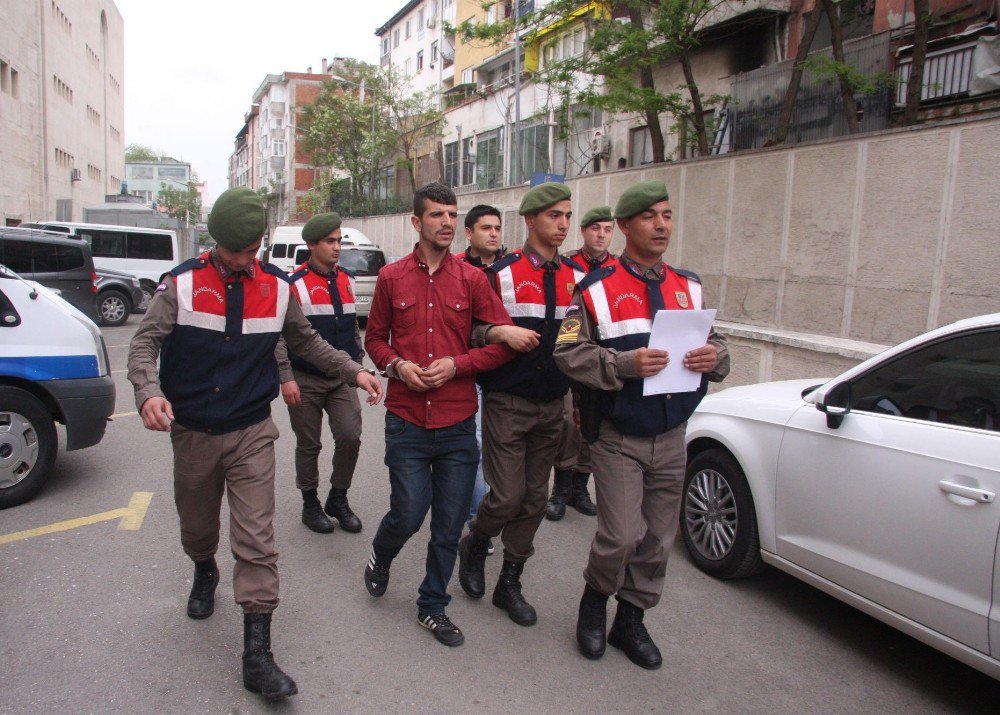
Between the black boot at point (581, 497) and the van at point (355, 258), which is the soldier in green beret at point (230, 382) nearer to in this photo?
the black boot at point (581, 497)

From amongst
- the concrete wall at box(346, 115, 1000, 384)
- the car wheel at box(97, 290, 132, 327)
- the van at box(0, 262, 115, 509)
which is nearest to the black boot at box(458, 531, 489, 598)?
the van at box(0, 262, 115, 509)

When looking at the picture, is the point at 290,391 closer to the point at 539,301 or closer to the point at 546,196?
the point at 539,301

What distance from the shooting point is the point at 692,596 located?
14.0 ft

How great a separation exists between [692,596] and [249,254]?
287 cm

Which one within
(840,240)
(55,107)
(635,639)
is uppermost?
(55,107)

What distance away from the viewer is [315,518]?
16.7 ft

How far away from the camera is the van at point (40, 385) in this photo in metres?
5.37

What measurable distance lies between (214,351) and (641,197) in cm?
192

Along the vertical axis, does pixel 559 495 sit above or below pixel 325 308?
below

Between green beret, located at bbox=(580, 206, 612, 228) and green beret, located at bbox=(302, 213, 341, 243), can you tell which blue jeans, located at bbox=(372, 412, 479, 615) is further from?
green beret, located at bbox=(580, 206, 612, 228)

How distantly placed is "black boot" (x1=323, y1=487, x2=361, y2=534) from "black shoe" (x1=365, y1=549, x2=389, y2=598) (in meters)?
1.11

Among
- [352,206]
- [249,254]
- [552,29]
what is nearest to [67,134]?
[352,206]

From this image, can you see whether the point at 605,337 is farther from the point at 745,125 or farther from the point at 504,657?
the point at 745,125

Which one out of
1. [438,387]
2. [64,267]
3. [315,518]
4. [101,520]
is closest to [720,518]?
[438,387]
